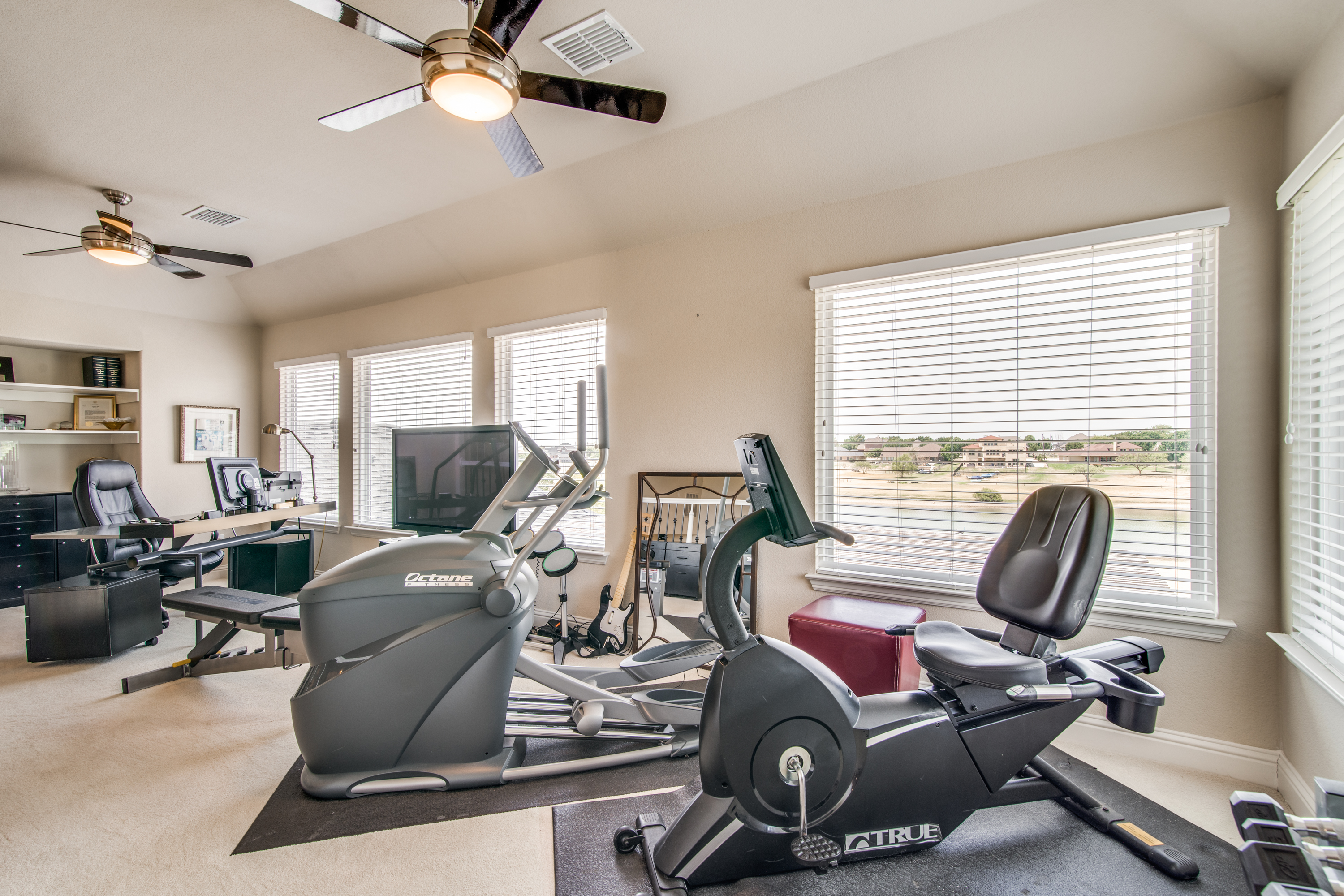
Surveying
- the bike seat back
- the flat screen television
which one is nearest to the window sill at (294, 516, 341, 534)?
the flat screen television

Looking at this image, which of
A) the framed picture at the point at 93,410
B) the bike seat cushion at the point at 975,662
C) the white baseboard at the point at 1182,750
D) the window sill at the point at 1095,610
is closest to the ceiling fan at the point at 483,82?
the bike seat cushion at the point at 975,662

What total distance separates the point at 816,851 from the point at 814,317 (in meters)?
2.37

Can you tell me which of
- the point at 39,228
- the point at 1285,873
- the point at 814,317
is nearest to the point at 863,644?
the point at 1285,873

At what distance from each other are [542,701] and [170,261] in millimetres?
3836

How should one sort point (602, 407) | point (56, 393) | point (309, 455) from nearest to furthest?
point (602, 407) < point (56, 393) < point (309, 455)

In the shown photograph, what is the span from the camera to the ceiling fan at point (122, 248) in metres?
3.32

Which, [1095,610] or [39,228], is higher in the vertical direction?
[39,228]

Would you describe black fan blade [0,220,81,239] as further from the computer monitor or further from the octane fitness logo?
the octane fitness logo

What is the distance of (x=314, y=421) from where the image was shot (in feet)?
17.9

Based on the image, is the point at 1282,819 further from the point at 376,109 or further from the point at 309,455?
the point at 309,455

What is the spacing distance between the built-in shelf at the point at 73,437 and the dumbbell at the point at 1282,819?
286 inches

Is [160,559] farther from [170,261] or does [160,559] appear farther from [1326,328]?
[1326,328]

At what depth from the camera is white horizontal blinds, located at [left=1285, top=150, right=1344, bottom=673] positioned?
1.70m

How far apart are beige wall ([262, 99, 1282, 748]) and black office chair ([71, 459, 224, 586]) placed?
207cm
